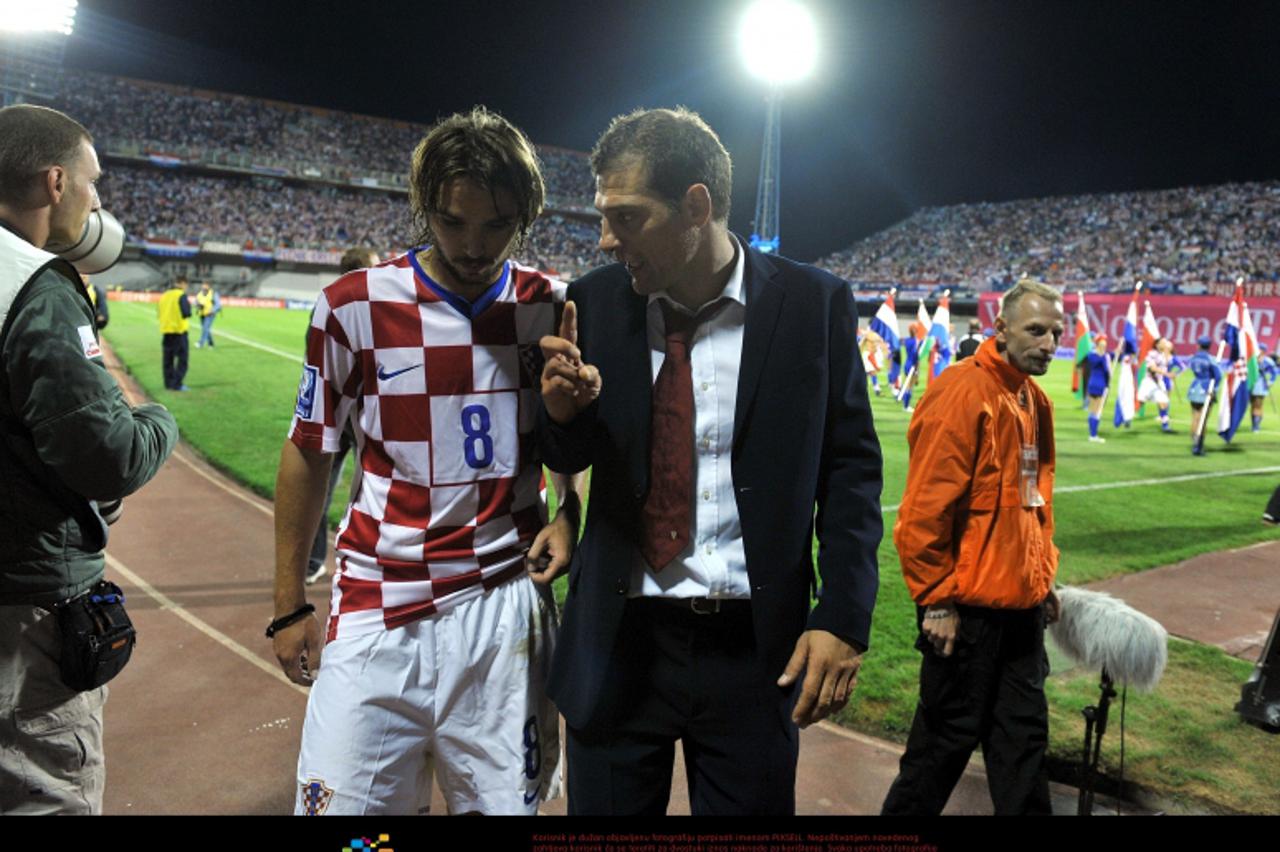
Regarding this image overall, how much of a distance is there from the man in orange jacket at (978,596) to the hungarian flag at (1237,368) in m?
13.3

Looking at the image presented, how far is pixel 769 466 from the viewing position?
1966 millimetres

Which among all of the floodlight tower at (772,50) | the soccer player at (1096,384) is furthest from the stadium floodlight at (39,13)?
the soccer player at (1096,384)

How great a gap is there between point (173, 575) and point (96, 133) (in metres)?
60.7

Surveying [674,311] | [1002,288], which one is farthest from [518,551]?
[1002,288]

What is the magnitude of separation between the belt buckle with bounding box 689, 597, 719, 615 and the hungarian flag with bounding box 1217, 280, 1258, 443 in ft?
49.7

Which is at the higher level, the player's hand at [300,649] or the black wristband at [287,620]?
the black wristband at [287,620]

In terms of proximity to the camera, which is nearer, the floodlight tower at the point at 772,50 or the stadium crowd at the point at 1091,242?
the floodlight tower at the point at 772,50

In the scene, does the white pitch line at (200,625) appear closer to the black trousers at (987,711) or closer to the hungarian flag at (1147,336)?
the black trousers at (987,711)

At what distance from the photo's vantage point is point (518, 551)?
2.21 m

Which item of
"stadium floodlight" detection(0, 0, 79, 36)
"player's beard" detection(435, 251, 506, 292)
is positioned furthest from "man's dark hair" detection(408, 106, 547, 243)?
"stadium floodlight" detection(0, 0, 79, 36)

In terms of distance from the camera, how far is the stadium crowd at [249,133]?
57.0 m

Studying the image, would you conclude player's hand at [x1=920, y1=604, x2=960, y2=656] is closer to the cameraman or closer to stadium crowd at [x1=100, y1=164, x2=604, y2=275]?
the cameraman

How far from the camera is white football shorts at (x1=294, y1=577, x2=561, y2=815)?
6.53 feet

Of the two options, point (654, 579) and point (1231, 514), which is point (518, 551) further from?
point (1231, 514)
